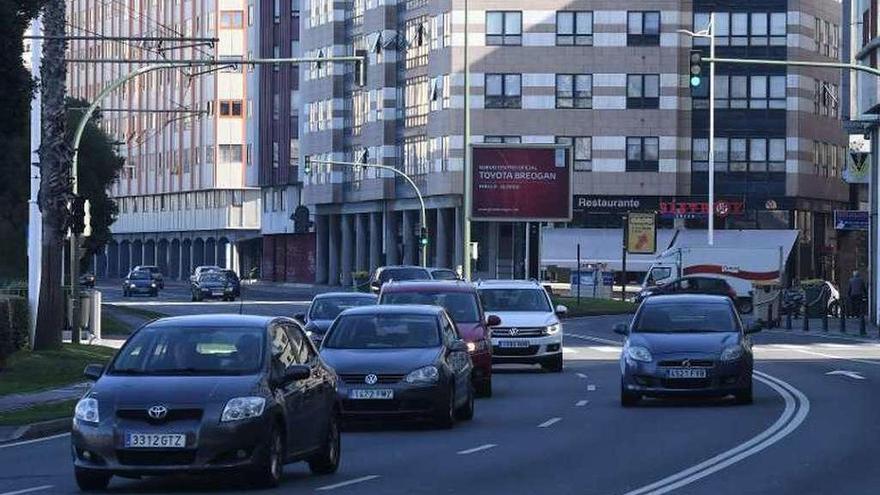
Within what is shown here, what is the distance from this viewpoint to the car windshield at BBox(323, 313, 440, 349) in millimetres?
24016

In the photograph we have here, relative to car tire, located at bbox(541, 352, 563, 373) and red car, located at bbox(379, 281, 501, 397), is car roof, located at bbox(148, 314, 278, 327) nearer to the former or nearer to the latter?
red car, located at bbox(379, 281, 501, 397)

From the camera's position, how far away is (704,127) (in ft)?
318

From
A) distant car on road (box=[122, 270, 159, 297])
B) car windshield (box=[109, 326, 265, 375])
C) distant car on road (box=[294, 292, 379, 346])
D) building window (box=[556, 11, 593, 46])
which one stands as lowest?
distant car on road (box=[122, 270, 159, 297])

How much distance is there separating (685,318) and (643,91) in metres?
68.8

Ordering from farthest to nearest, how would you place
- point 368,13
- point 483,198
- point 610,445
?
1. point 368,13
2. point 483,198
3. point 610,445

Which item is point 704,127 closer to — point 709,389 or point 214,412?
point 709,389

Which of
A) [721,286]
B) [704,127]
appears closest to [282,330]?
[721,286]

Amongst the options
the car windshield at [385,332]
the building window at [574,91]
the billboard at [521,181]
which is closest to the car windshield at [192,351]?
the car windshield at [385,332]

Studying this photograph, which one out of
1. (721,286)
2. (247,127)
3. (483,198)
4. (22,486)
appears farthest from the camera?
(247,127)

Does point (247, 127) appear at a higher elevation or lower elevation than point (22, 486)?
higher

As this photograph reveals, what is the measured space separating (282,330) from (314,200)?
96.0 metres

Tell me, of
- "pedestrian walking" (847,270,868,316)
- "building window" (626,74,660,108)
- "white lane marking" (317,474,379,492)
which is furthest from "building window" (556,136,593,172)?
"white lane marking" (317,474,379,492)

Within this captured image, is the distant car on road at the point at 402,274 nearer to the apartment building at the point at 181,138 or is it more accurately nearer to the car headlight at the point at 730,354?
the car headlight at the point at 730,354

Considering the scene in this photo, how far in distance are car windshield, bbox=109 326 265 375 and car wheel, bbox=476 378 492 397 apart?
44.3ft
